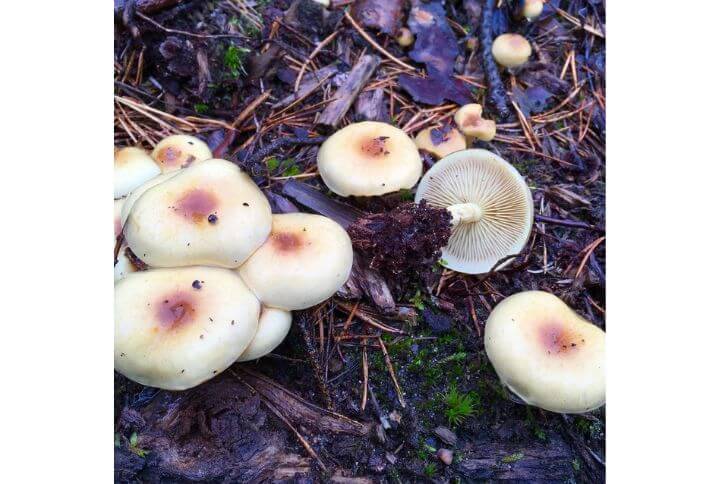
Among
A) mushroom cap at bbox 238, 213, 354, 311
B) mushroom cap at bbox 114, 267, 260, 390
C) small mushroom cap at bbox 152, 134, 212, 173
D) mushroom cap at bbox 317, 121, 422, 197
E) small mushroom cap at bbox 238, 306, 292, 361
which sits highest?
mushroom cap at bbox 317, 121, 422, 197

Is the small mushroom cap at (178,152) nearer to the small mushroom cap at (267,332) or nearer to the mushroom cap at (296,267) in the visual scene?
the mushroom cap at (296,267)

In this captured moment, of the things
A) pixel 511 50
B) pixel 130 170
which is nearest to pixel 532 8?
pixel 511 50

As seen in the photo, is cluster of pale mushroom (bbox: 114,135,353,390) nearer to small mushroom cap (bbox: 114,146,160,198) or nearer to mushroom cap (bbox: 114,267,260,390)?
mushroom cap (bbox: 114,267,260,390)

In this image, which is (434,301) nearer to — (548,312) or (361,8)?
(548,312)

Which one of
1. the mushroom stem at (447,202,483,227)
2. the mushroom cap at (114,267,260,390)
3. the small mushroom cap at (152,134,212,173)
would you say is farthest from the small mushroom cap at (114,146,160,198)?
the mushroom stem at (447,202,483,227)

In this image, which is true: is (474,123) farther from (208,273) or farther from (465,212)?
(208,273)

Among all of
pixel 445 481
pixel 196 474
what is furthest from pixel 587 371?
pixel 196 474

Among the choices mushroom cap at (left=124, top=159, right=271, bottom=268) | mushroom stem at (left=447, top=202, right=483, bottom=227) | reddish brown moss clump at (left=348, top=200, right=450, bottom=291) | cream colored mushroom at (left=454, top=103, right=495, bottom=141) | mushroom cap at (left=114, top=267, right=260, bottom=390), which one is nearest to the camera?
mushroom cap at (left=114, top=267, right=260, bottom=390)

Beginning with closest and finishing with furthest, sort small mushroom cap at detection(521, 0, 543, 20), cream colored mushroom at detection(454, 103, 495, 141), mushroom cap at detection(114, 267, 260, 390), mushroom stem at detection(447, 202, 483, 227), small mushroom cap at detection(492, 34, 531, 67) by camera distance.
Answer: mushroom cap at detection(114, 267, 260, 390)
mushroom stem at detection(447, 202, 483, 227)
cream colored mushroom at detection(454, 103, 495, 141)
small mushroom cap at detection(492, 34, 531, 67)
small mushroom cap at detection(521, 0, 543, 20)

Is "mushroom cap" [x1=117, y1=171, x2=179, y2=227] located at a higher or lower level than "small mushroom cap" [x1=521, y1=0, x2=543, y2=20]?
lower
